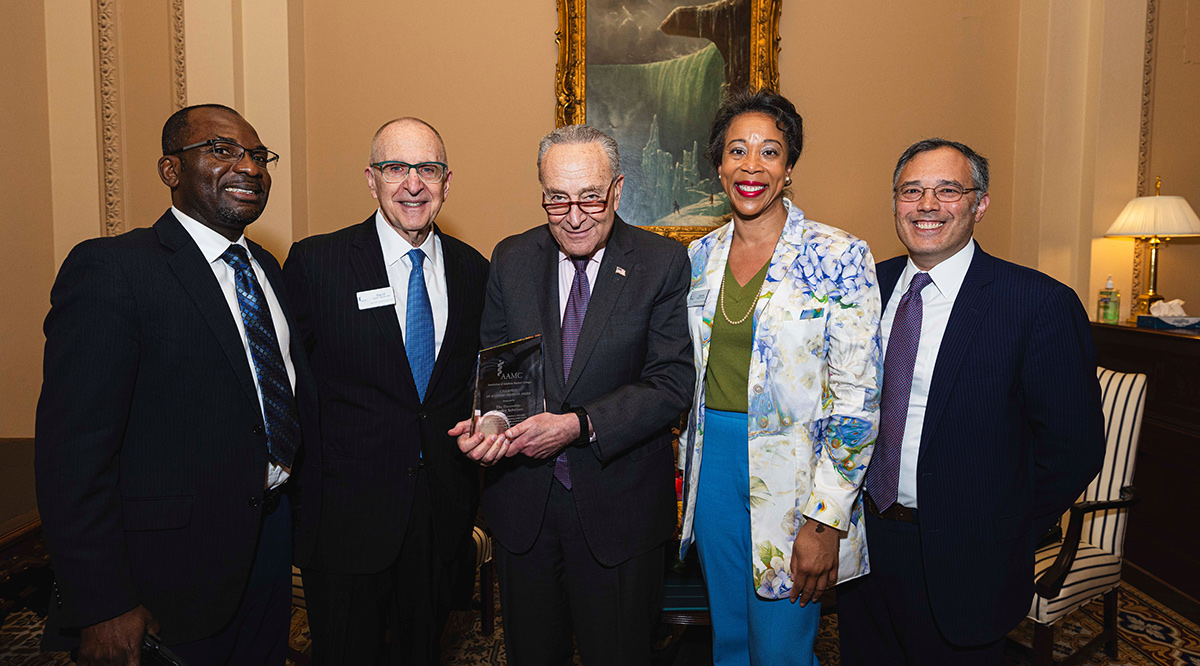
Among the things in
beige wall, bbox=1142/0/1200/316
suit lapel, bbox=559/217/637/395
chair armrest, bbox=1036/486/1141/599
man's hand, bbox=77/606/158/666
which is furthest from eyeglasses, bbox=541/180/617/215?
beige wall, bbox=1142/0/1200/316

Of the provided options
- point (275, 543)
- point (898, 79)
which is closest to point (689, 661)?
point (275, 543)

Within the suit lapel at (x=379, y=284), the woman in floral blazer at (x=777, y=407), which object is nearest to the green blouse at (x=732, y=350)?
the woman in floral blazer at (x=777, y=407)

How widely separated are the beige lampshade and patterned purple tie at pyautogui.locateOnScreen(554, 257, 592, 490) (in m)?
4.53

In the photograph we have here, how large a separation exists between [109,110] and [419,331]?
2.87m

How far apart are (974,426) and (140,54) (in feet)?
14.7

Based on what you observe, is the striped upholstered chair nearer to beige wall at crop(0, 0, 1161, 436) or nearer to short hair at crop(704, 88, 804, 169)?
short hair at crop(704, 88, 804, 169)

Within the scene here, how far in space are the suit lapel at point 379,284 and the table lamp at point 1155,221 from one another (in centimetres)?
500

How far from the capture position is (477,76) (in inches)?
181

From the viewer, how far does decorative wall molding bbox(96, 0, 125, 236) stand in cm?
345

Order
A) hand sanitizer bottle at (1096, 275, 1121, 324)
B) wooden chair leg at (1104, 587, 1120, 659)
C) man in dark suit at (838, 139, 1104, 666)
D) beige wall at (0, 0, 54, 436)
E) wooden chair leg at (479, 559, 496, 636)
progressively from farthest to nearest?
hand sanitizer bottle at (1096, 275, 1121, 324), wooden chair leg at (479, 559, 496, 636), beige wall at (0, 0, 54, 436), wooden chair leg at (1104, 587, 1120, 659), man in dark suit at (838, 139, 1104, 666)

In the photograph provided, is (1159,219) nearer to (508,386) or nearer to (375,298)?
(508,386)

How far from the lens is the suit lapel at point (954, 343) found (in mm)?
1739

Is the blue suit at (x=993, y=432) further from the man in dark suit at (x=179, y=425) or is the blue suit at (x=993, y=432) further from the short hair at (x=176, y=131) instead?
the short hair at (x=176, y=131)

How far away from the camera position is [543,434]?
1698 millimetres
